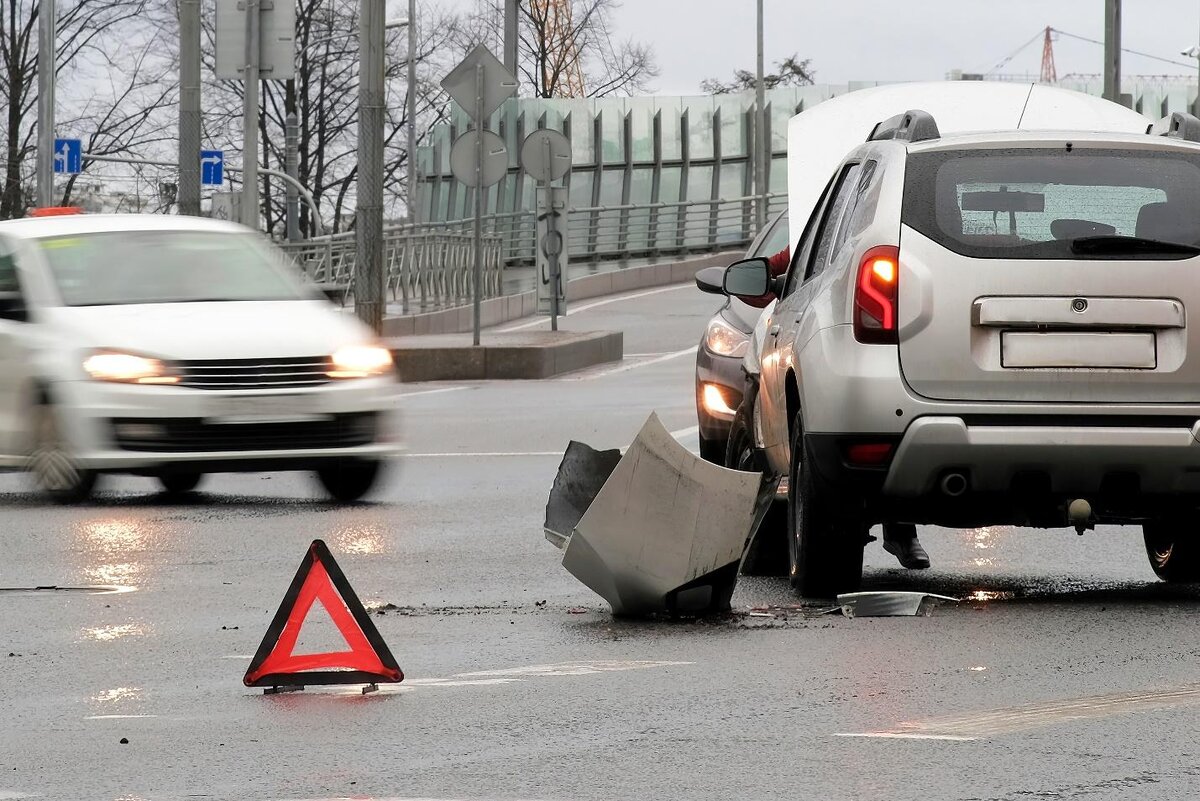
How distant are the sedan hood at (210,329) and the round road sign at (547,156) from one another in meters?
14.4

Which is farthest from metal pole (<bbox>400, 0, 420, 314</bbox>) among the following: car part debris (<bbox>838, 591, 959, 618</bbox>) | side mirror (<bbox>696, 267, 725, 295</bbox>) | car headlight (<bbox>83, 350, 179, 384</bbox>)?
car part debris (<bbox>838, 591, 959, 618</bbox>)

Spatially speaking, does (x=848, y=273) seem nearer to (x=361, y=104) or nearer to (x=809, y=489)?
(x=809, y=489)

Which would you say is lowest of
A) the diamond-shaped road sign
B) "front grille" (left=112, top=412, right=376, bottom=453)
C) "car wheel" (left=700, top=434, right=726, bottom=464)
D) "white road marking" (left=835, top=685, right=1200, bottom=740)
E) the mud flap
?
"car wheel" (left=700, top=434, right=726, bottom=464)

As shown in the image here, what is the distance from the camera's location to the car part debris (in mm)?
8242

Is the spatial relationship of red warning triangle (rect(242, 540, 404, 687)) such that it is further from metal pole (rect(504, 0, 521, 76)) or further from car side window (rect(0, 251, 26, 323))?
metal pole (rect(504, 0, 521, 76))

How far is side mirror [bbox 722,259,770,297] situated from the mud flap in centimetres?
164

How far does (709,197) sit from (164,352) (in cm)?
5143

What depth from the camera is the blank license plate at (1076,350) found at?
8.02 meters

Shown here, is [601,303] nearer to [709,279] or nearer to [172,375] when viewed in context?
[709,279]

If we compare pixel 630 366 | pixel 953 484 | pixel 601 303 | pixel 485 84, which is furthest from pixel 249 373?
pixel 601 303

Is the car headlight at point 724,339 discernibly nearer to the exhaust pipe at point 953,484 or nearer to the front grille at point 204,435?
the front grille at point 204,435

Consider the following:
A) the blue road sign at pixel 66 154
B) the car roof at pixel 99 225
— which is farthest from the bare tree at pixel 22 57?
the car roof at pixel 99 225

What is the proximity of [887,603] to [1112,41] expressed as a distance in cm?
2761

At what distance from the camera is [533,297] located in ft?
122
